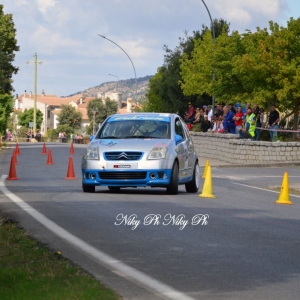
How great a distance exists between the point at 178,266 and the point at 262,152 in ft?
85.1

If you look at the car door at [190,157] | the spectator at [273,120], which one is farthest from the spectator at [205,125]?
the car door at [190,157]

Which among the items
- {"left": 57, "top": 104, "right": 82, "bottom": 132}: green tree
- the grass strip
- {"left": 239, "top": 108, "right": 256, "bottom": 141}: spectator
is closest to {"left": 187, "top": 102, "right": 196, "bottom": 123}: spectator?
{"left": 239, "top": 108, "right": 256, "bottom": 141}: spectator

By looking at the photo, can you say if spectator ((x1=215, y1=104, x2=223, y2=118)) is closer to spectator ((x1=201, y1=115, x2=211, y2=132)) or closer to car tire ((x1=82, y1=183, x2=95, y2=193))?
spectator ((x1=201, y1=115, x2=211, y2=132))

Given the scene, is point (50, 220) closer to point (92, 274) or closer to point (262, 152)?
point (92, 274)

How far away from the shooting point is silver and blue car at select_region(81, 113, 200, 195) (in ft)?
55.3

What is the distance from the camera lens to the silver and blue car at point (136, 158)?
16.8 meters

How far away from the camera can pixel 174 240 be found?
10375 millimetres

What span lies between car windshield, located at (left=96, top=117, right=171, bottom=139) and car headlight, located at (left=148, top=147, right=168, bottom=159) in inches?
31.9

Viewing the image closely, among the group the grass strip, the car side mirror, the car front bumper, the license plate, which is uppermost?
the car side mirror

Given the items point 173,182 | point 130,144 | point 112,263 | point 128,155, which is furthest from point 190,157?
point 112,263

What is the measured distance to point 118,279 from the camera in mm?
7645

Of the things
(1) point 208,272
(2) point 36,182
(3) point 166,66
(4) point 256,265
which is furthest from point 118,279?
(3) point 166,66

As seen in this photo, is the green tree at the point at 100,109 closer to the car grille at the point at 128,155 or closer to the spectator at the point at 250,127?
the spectator at the point at 250,127

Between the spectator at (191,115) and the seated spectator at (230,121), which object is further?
the spectator at (191,115)
